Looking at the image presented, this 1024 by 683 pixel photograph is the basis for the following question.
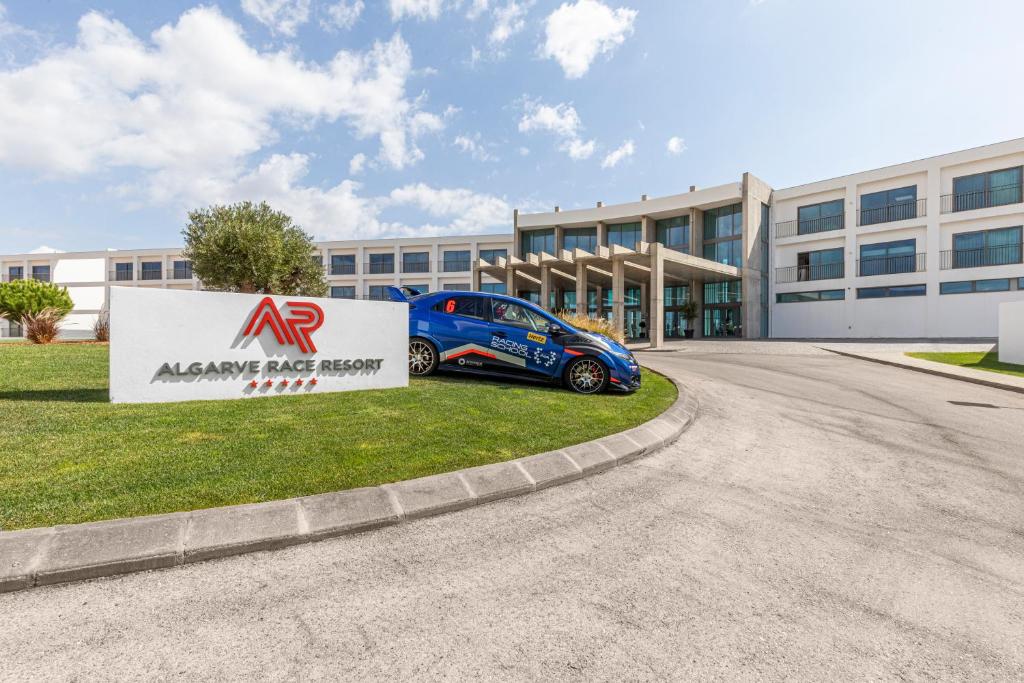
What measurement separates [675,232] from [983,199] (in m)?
18.2

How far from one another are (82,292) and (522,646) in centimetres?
6868

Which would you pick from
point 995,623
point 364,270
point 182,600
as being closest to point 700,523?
point 995,623

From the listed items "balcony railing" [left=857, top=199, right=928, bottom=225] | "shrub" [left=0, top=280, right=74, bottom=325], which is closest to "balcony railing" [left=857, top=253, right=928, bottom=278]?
"balcony railing" [left=857, top=199, right=928, bottom=225]

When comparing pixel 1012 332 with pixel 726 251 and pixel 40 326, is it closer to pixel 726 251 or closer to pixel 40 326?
pixel 726 251

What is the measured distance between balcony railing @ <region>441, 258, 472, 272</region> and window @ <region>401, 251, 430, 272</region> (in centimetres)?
207

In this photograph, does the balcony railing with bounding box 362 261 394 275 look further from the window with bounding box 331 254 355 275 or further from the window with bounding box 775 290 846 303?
the window with bounding box 775 290 846 303

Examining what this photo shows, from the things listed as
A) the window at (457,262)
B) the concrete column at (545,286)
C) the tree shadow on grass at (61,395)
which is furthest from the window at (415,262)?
the tree shadow on grass at (61,395)

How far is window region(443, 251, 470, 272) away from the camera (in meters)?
48.5

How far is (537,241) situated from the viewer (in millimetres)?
42500

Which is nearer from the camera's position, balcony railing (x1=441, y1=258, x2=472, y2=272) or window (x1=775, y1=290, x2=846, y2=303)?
window (x1=775, y1=290, x2=846, y2=303)

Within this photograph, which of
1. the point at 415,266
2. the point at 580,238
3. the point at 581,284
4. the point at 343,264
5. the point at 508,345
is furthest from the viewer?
the point at 343,264

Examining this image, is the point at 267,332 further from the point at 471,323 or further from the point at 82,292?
the point at 82,292

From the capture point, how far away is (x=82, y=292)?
166ft

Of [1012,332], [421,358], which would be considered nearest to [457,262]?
[421,358]
